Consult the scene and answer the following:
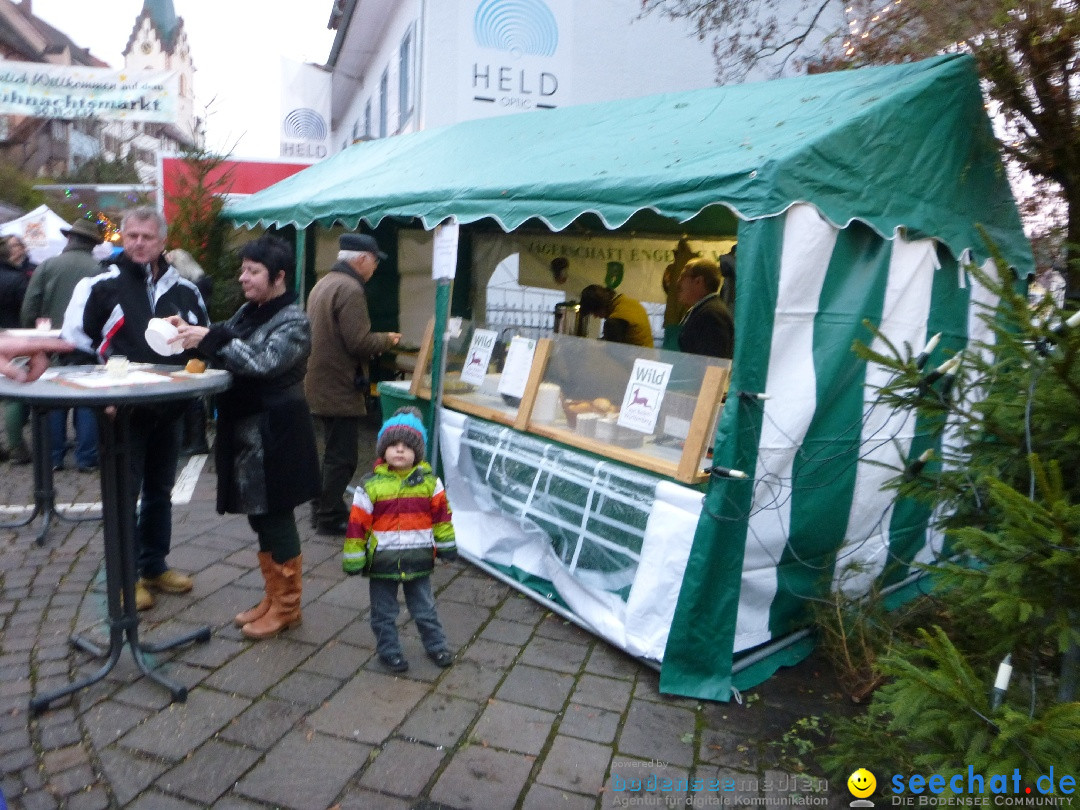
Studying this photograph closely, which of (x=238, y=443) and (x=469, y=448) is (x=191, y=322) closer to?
(x=238, y=443)

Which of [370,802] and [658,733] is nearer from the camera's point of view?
[370,802]

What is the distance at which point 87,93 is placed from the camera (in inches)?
554

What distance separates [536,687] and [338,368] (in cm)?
253

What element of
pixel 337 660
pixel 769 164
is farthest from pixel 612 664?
pixel 769 164

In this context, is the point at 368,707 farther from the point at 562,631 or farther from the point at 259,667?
the point at 562,631

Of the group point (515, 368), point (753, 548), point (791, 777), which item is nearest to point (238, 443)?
point (515, 368)

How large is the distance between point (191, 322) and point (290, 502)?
3.23 ft

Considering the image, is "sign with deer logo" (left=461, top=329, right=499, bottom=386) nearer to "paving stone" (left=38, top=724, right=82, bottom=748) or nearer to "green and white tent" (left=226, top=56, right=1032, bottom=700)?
"green and white tent" (left=226, top=56, right=1032, bottom=700)

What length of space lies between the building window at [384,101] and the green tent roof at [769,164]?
8.71 m

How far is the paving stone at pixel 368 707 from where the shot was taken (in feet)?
10.1

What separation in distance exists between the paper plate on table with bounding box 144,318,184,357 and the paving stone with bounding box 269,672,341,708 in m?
1.44

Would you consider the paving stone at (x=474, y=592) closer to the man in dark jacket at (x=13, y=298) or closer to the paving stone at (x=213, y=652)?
the paving stone at (x=213, y=652)

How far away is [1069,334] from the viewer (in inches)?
80.3

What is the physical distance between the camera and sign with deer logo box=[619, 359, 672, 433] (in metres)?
3.87
